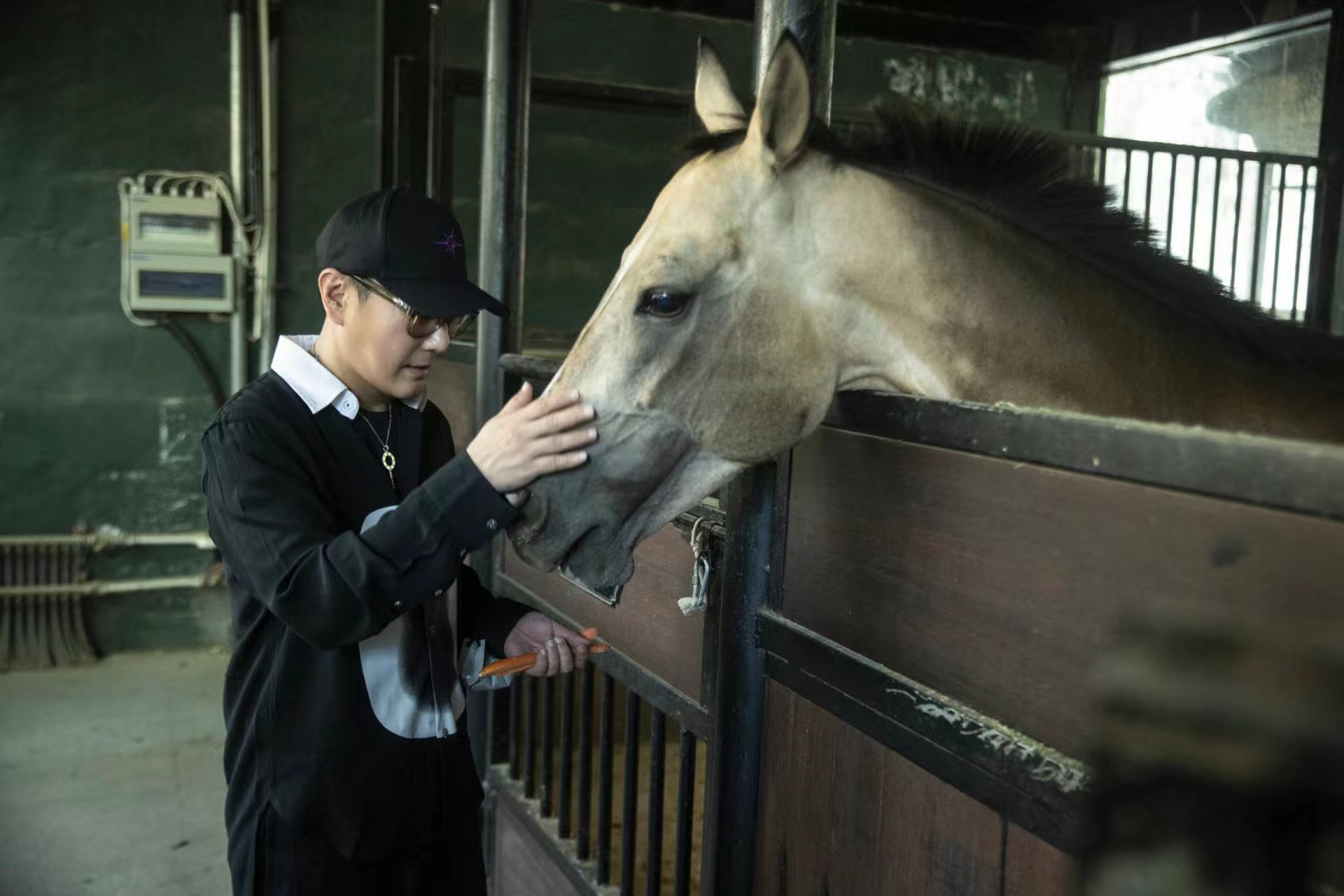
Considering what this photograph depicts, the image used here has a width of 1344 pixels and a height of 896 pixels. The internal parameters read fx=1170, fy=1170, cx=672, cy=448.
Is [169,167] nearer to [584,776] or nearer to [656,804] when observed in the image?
[584,776]

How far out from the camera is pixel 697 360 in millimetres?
1300

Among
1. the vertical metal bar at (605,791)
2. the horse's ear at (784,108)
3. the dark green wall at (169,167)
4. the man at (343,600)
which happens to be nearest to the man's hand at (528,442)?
the man at (343,600)

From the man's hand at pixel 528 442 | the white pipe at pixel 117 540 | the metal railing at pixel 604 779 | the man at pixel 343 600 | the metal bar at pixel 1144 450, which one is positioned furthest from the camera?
the white pipe at pixel 117 540

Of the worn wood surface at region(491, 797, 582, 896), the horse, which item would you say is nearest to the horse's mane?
the horse

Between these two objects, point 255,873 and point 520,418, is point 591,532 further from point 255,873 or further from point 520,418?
point 255,873

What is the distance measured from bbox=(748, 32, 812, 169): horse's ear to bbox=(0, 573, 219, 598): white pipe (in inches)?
162

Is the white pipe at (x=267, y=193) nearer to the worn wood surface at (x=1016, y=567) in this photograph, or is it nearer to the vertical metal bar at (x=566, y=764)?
the vertical metal bar at (x=566, y=764)

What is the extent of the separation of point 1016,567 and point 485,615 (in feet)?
2.96

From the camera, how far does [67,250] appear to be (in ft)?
15.1

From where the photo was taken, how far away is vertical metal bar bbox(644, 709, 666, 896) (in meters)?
1.83

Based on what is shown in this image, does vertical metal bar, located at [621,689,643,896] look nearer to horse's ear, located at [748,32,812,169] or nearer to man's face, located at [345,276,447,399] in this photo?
man's face, located at [345,276,447,399]

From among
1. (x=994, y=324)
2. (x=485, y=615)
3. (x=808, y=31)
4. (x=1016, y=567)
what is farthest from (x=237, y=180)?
(x=1016, y=567)

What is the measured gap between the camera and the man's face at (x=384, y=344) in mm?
1411

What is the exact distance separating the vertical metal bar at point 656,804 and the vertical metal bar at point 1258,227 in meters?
2.38
